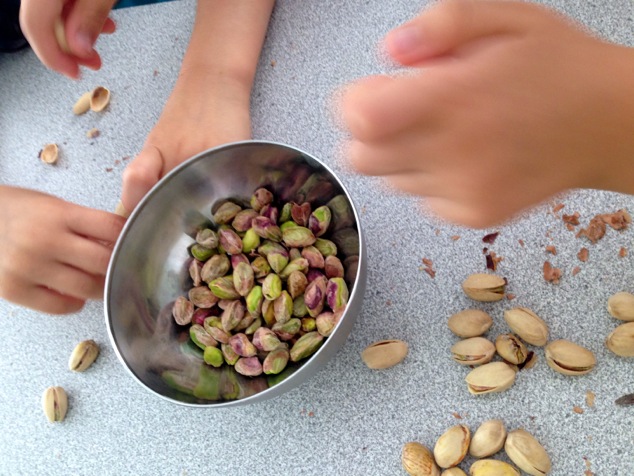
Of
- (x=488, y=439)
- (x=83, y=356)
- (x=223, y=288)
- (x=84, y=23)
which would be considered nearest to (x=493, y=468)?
(x=488, y=439)

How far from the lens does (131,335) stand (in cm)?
42

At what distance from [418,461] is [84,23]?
43 cm

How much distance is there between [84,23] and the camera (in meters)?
0.45

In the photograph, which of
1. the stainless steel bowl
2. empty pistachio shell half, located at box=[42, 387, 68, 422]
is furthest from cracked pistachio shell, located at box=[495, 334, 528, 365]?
empty pistachio shell half, located at box=[42, 387, 68, 422]

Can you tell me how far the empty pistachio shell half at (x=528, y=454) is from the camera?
37 cm

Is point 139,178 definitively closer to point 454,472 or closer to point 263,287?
point 263,287

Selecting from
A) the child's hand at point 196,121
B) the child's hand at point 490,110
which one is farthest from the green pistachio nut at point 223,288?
the child's hand at point 490,110

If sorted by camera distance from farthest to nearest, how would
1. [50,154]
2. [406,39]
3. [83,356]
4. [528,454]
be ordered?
[50,154], [83,356], [528,454], [406,39]

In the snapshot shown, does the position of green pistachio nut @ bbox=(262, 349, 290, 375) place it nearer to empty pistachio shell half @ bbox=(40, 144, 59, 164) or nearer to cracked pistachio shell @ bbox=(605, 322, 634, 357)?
cracked pistachio shell @ bbox=(605, 322, 634, 357)

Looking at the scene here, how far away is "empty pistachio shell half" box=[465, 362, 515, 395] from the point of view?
395 millimetres

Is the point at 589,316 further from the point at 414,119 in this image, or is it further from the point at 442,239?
the point at 414,119

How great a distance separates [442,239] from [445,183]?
0.67 ft

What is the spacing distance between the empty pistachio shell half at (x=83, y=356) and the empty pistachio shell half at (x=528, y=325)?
0.34 meters

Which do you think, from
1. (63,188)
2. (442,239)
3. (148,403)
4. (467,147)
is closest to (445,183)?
(467,147)
